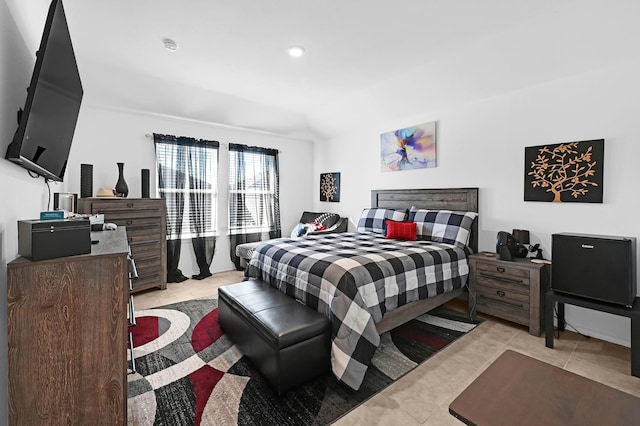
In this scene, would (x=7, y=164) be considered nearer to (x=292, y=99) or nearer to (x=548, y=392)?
(x=548, y=392)

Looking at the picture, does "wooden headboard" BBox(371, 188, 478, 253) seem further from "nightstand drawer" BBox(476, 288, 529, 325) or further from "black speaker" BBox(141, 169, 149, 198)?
"black speaker" BBox(141, 169, 149, 198)

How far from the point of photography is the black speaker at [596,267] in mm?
2189

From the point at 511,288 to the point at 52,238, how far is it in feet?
10.9

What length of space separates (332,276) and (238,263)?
3.04 metres

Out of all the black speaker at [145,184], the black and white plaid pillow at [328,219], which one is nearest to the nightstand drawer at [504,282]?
the black and white plaid pillow at [328,219]

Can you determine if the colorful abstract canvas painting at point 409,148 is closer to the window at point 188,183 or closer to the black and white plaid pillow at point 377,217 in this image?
the black and white plaid pillow at point 377,217

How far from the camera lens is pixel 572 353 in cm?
239

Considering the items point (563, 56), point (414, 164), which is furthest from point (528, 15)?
point (414, 164)

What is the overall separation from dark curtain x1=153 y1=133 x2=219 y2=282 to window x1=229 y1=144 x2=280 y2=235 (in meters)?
0.38

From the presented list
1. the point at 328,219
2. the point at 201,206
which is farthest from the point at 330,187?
the point at 201,206

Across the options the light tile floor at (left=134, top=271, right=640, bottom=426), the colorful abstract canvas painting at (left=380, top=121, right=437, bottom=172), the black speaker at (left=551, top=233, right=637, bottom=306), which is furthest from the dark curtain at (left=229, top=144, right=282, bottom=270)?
the black speaker at (left=551, top=233, right=637, bottom=306)

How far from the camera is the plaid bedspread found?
198cm

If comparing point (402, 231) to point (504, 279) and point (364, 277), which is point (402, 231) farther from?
point (364, 277)

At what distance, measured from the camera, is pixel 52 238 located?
1.13 m
